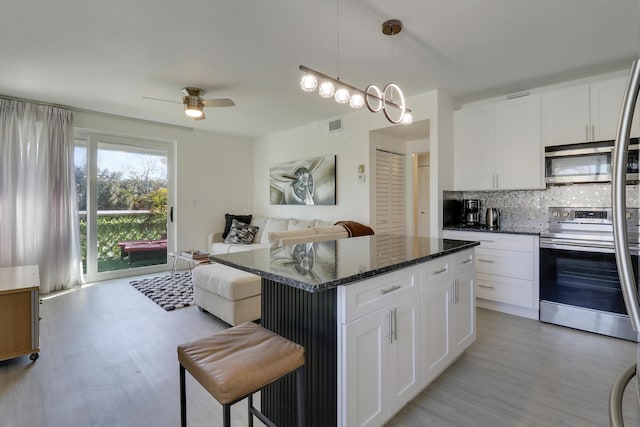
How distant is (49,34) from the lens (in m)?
2.45

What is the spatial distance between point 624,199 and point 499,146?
3358 mm

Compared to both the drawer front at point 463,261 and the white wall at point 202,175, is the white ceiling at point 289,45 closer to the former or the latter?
the white wall at point 202,175

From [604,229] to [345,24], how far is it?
3.04 metres

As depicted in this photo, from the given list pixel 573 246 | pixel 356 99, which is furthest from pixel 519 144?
pixel 356 99

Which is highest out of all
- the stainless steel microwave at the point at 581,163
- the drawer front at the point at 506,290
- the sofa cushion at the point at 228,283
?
the stainless steel microwave at the point at 581,163

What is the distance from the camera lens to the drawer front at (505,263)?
3178 millimetres

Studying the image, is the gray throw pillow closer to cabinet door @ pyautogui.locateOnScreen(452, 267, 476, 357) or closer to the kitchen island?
the kitchen island

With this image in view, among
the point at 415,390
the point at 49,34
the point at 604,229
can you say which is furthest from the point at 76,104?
the point at 604,229

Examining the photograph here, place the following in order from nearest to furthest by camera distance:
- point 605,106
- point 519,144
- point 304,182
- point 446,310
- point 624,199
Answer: point 624,199, point 446,310, point 605,106, point 519,144, point 304,182

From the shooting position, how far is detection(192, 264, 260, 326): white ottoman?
2.86m

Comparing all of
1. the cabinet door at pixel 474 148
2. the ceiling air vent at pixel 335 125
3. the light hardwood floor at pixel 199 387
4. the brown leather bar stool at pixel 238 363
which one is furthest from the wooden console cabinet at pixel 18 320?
the cabinet door at pixel 474 148

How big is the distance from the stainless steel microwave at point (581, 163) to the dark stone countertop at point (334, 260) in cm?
176

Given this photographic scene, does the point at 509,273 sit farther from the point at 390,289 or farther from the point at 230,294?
the point at 230,294

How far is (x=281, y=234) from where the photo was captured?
333 cm
